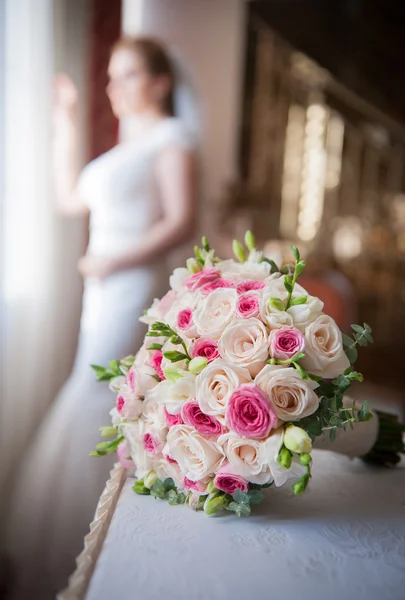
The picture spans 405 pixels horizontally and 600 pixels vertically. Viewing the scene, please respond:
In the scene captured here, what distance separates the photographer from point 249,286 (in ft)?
3.19

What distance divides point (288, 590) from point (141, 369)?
0.38 meters

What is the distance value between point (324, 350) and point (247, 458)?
18 centimetres

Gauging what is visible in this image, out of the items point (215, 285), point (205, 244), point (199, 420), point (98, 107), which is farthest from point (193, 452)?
point (98, 107)

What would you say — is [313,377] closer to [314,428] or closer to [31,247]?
[314,428]

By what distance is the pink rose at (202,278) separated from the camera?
3.32 ft

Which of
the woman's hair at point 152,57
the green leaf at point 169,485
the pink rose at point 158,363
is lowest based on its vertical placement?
the green leaf at point 169,485

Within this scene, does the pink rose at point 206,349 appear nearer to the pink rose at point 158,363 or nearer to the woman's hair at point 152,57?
the pink rose at point 158,363

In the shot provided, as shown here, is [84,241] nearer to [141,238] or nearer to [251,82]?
[141,238]

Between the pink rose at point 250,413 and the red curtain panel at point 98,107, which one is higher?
the red curtain panel at point 98,107

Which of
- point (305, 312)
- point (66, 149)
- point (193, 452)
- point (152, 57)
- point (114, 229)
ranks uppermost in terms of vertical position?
point (152, 57)

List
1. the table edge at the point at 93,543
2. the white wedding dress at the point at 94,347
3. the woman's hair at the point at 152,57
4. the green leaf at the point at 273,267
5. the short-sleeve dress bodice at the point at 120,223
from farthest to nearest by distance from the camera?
the woman's hair at the point at 152,57
the short-sleeve dress bodice at the point at 120,223
the white wedding dress at the point at 94,347
the green leaf at the point at 273,267
the table edge at the point at 93,543

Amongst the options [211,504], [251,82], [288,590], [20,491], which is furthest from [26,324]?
[251,82]

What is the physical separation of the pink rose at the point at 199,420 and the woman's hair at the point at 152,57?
178 cm

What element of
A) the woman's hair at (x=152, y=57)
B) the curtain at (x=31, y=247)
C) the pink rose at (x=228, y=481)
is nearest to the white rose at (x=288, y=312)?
the pink rose at (x=228, y=481)
